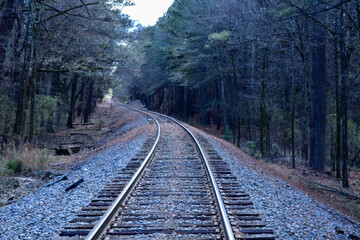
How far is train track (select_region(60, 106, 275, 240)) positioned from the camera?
16.3 ft

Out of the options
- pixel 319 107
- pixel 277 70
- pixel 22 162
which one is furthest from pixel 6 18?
pixel 277 70

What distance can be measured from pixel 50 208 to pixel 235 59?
20.1 meters

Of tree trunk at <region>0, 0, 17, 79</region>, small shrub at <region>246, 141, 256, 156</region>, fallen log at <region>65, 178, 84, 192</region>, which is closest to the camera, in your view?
fallen log at <region>65, 178, 84, 192</region>

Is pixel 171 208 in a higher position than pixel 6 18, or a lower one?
lower

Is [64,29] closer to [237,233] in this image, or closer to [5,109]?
[5,109]

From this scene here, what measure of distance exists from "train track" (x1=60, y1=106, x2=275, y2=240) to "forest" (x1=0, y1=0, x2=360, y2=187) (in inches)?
155

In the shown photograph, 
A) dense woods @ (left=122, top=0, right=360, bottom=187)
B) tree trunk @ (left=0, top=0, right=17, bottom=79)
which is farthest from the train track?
tree trunk @ (left=0, top=0, right=17, bottom=79)

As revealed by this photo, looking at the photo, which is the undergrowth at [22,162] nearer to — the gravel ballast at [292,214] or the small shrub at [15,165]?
the small shrub at [15,165]

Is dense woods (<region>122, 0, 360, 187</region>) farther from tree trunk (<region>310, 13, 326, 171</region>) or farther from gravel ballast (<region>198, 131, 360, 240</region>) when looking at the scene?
gravel ballast (<region>198, 131, 360, 240</region>)

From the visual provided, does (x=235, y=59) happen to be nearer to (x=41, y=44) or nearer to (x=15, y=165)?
(x=41, y=44)

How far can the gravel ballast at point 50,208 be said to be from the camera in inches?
203

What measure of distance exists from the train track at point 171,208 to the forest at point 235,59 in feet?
12.9

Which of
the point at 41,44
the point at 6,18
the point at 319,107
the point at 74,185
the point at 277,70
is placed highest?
the point at 6,18

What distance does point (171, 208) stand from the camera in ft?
20.1
